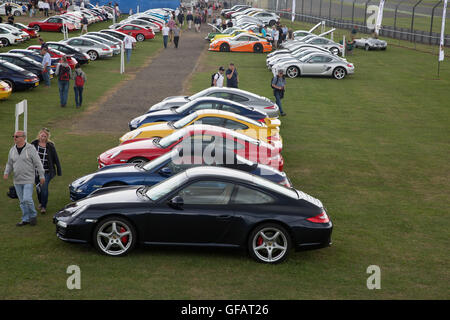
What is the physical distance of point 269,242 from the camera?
8820 mm

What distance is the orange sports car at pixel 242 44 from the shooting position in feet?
143

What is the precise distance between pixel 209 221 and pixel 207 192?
1.41ft

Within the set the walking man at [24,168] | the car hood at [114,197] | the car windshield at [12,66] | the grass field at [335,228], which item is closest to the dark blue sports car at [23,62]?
the car windshield at [12,66]

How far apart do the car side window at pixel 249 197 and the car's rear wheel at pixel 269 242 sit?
36cm

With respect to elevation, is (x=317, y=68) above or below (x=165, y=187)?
below

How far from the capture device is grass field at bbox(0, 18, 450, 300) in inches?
312

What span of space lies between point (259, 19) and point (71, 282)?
54552 millimetres

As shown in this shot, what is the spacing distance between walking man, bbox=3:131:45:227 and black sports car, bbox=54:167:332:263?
55.6 inches

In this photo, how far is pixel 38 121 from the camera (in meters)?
19.9

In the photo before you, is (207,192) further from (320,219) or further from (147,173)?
(147,173)

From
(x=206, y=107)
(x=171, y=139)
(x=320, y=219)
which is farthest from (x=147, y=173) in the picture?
(x=206, y=107)
